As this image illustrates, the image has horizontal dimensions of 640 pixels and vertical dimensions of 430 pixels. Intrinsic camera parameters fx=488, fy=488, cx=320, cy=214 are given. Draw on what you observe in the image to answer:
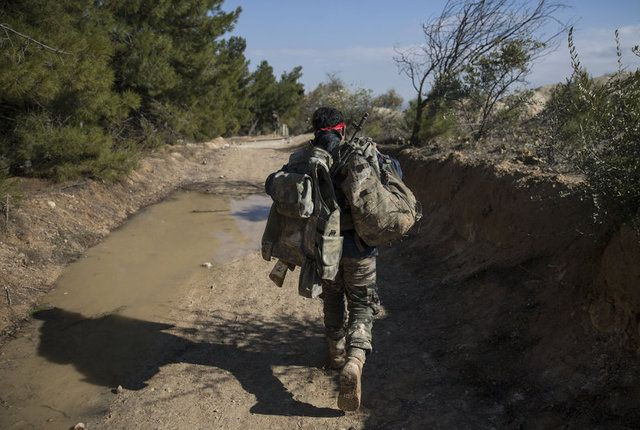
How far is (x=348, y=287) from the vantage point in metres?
3.45

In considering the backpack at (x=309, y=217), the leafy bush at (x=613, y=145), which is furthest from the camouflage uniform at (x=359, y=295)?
the leafy bush at (x=613, y=145)

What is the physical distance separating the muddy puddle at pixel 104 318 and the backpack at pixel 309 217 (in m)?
1.61

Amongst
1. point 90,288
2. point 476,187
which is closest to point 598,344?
point 476,187

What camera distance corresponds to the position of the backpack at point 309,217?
10.5ft

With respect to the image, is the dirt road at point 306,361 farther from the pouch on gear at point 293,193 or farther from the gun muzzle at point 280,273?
the pouch on gear at point 293,193

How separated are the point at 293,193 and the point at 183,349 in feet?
6.17

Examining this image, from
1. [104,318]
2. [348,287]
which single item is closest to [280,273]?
[348,287]

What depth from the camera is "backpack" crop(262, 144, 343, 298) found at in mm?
3191

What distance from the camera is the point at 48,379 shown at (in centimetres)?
379

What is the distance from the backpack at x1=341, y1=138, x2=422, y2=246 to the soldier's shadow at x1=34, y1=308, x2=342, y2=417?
1241mm

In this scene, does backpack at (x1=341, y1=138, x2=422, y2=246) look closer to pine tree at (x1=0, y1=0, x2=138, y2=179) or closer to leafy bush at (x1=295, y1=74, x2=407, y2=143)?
leafy bush at (x1=295, y1=74, x2=407, y2=143)

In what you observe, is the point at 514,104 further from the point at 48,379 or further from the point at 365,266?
the point at 48,379

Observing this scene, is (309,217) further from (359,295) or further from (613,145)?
(613,145)

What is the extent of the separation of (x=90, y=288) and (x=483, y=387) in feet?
14.3
